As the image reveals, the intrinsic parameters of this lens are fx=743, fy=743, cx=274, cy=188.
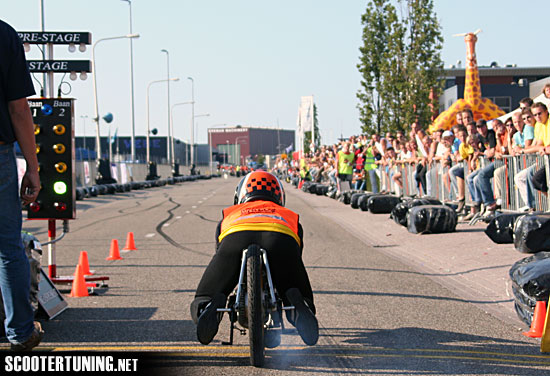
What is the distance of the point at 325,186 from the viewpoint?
35531mm

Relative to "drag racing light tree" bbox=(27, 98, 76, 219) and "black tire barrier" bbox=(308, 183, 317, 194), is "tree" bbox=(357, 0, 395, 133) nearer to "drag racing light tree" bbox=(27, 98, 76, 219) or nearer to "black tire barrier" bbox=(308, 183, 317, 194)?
"black tire barrier" bbox=(308, 183, 317, 194)

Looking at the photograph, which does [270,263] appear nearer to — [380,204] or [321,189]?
[380,204]

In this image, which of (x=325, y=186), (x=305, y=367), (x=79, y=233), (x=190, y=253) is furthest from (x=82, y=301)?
(x=325, y=186)

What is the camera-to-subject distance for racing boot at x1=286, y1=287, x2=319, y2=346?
487 cm

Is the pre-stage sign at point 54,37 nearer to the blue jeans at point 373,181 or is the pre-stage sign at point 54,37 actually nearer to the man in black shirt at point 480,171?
the man in black shirt at point 480,171

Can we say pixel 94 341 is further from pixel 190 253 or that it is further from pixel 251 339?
pixel 190 253

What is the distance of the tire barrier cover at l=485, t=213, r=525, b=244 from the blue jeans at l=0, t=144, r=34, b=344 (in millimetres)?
8092

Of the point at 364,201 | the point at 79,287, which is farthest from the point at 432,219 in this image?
the point at 79,287

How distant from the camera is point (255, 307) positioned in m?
4.64

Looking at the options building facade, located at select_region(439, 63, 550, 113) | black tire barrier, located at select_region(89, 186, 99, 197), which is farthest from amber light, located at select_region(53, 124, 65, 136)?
building facade, located at select_region(439, 63, 550, 113)

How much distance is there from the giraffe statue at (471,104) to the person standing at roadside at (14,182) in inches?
899

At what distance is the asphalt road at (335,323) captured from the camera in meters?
5.14

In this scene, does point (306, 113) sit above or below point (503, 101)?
below

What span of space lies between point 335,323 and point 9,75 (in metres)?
3.47
